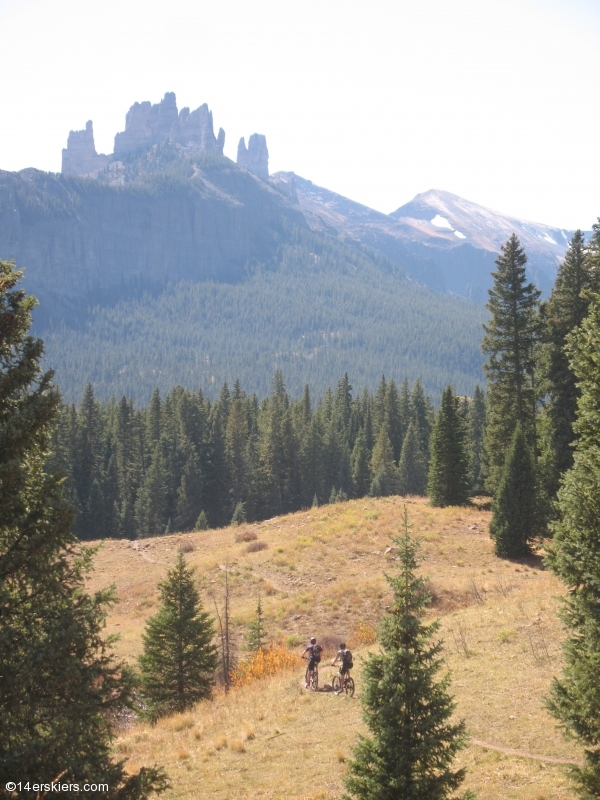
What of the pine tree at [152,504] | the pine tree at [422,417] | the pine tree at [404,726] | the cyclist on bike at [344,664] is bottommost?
the pine tree at [152,504]

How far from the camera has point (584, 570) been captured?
10.8 meters

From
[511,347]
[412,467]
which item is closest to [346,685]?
[511,347]

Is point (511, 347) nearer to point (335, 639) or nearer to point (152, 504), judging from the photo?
point (335, 639)

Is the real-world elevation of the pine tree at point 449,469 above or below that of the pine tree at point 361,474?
above

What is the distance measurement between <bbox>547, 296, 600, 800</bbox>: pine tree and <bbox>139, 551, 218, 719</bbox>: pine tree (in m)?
11.6

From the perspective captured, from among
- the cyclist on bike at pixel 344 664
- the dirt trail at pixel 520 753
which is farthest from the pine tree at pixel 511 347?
the dirt trail at pixel 520 753

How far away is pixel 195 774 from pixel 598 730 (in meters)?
8.46

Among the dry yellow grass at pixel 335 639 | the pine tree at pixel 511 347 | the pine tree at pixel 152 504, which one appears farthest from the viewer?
the pine tree at pixel 152 504

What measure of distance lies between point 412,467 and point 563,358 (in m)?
46.1

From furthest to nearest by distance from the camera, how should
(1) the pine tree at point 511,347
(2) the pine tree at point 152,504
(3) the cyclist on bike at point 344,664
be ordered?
(2) the pine tree at point 152,504 → (1) the pine tree at point 511,347 → (3) the cyclist on bike at point 344,664

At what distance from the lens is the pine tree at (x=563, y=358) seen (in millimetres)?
33125

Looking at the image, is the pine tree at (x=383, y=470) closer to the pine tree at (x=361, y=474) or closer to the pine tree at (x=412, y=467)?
the pine tree at (x=361, y=474)

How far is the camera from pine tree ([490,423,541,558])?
29.1 m

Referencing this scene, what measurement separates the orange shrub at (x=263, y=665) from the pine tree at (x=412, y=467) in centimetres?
5580
